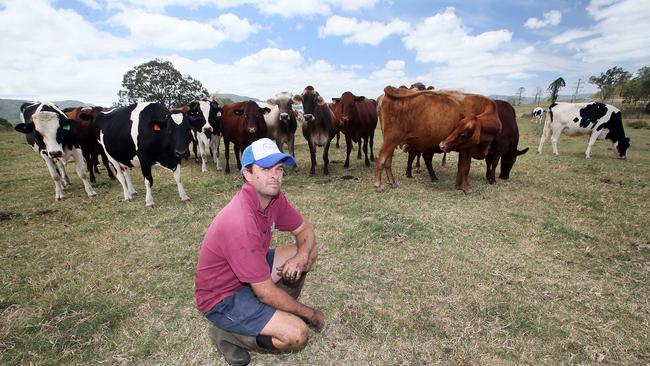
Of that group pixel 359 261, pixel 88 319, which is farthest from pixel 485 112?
pixel 88 319

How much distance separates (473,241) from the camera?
475 centimetres

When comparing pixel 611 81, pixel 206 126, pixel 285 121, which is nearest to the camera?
pixel 206 126

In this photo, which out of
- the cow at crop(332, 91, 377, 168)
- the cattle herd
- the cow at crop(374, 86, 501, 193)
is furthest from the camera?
the cow at crop(332, 91, 377, 168)

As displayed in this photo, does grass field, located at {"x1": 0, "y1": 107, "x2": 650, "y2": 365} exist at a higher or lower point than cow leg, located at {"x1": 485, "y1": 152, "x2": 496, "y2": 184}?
lower

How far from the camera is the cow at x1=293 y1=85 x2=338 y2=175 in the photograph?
8477mm

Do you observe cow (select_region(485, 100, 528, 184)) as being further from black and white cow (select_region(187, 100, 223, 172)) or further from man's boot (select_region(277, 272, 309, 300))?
black and white cow (select_region(187, 100, 223, 172))

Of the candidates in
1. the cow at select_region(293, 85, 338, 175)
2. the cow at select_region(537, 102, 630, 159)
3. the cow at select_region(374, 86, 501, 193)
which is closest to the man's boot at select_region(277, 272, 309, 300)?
the cow at select_region(374, 86, 501, 193)

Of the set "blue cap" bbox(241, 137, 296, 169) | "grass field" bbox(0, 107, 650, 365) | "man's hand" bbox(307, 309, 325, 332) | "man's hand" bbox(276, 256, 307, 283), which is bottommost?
"grass field" bbox(0, 107, 650, 365)

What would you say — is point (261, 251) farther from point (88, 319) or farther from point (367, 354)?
point (88, 319)

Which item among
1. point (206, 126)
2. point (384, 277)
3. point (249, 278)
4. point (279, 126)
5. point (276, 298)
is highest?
point (206, 126)

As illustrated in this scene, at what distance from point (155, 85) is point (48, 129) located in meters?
44.3

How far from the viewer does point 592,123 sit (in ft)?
37.6

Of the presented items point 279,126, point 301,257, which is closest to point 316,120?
point 279,126

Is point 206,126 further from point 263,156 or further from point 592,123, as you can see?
point 592,123
